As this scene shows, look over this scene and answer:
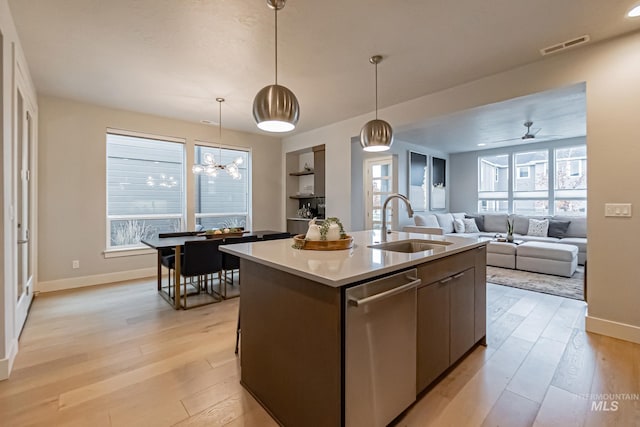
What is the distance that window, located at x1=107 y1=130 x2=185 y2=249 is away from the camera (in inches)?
179

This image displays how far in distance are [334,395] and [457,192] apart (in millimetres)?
8034

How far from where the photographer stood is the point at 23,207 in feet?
10.1

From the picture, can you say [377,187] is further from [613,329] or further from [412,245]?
[613,329]

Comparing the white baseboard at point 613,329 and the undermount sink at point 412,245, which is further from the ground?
the undermount sink at point 412,245

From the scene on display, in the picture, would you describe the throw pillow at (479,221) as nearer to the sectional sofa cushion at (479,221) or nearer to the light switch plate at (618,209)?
the sectional sofa cushion at (479,221)

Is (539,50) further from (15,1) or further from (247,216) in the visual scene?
(247,216)

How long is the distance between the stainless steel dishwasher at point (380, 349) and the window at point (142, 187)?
4616 millimetres

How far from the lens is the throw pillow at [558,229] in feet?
19.4

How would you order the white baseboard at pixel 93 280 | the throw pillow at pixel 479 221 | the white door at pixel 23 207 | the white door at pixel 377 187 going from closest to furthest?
1. the white door at pixel 23 207
2. the white baseboard at pixel 93 280
3. the white door at pixel 377 187
4. the throw pillow at pixel 479 221

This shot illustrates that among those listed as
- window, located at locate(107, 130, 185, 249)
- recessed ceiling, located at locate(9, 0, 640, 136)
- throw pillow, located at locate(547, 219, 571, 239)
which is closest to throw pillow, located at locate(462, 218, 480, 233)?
throw pillow, located at locate(547, 219, 571, 239)

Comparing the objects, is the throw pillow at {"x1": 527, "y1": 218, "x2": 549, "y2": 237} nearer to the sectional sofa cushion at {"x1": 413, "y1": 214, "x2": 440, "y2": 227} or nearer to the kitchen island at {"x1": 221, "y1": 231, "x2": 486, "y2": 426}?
the sectional sofa cushion at {"x1": 413, "y1": 214, "x2": 440, "y2": 227}

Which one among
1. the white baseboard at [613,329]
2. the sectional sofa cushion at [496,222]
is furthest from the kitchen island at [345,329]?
the sectional sofa cushion at [496,222]

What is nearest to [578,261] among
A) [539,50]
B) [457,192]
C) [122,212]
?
[457,192]

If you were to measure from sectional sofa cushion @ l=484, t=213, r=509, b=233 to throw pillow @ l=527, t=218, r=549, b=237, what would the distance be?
562 mm
